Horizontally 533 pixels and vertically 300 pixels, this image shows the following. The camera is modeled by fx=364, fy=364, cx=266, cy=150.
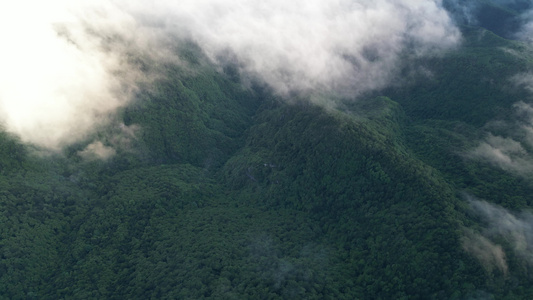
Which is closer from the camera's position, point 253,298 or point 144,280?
point 253,298

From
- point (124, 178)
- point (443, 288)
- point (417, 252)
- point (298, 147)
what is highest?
point (298, 147)

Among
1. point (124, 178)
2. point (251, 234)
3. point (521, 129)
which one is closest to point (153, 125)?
point (124, 178)

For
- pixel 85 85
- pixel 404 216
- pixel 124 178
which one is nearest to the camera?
pixel 404 216

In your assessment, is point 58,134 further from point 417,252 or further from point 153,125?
point 417,252

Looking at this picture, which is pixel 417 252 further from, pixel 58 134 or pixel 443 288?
pixel 58 134

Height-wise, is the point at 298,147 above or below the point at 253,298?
above

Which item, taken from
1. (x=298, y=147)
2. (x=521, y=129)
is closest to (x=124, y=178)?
(x=298, y=147)

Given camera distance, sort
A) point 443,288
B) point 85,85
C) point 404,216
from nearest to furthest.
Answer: point 443,288, point 404,216, point 85,85
